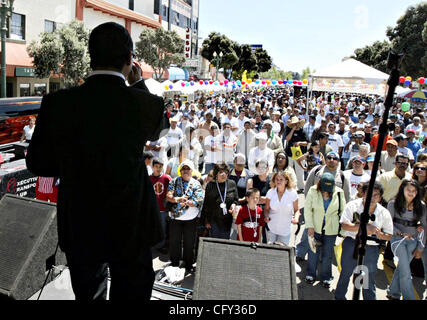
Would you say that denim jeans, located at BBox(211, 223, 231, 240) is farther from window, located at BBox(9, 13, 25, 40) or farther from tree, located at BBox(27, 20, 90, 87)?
window, located at BBox(9, 13, 25, 40)

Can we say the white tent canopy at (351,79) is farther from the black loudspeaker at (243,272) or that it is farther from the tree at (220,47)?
the tree at (220,47)

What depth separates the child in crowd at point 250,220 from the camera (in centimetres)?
508

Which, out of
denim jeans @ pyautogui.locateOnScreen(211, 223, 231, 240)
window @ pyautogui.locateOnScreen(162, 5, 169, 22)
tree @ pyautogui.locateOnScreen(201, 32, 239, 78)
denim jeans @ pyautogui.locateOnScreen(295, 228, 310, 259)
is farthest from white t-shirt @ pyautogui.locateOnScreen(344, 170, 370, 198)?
tree @ pyautogui.locateOnScreen(201, 32, 239, 78)

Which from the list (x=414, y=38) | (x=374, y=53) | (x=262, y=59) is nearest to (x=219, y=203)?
(x=414, y=38)

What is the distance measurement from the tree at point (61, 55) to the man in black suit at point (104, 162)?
18.6m

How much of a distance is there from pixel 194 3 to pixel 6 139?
173 ft

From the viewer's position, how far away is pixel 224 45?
4900cm

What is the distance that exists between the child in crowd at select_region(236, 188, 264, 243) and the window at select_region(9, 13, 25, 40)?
67.1 feet

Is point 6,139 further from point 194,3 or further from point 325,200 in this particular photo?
point 194,3

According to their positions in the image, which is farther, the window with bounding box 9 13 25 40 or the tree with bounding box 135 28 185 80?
the tree with bounding box 135 28 185 80

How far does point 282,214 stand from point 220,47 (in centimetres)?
4620

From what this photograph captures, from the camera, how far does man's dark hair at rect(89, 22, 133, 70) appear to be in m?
1.54

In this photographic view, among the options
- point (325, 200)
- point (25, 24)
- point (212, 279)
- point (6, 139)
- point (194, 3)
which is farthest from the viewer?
point (194, 3)
